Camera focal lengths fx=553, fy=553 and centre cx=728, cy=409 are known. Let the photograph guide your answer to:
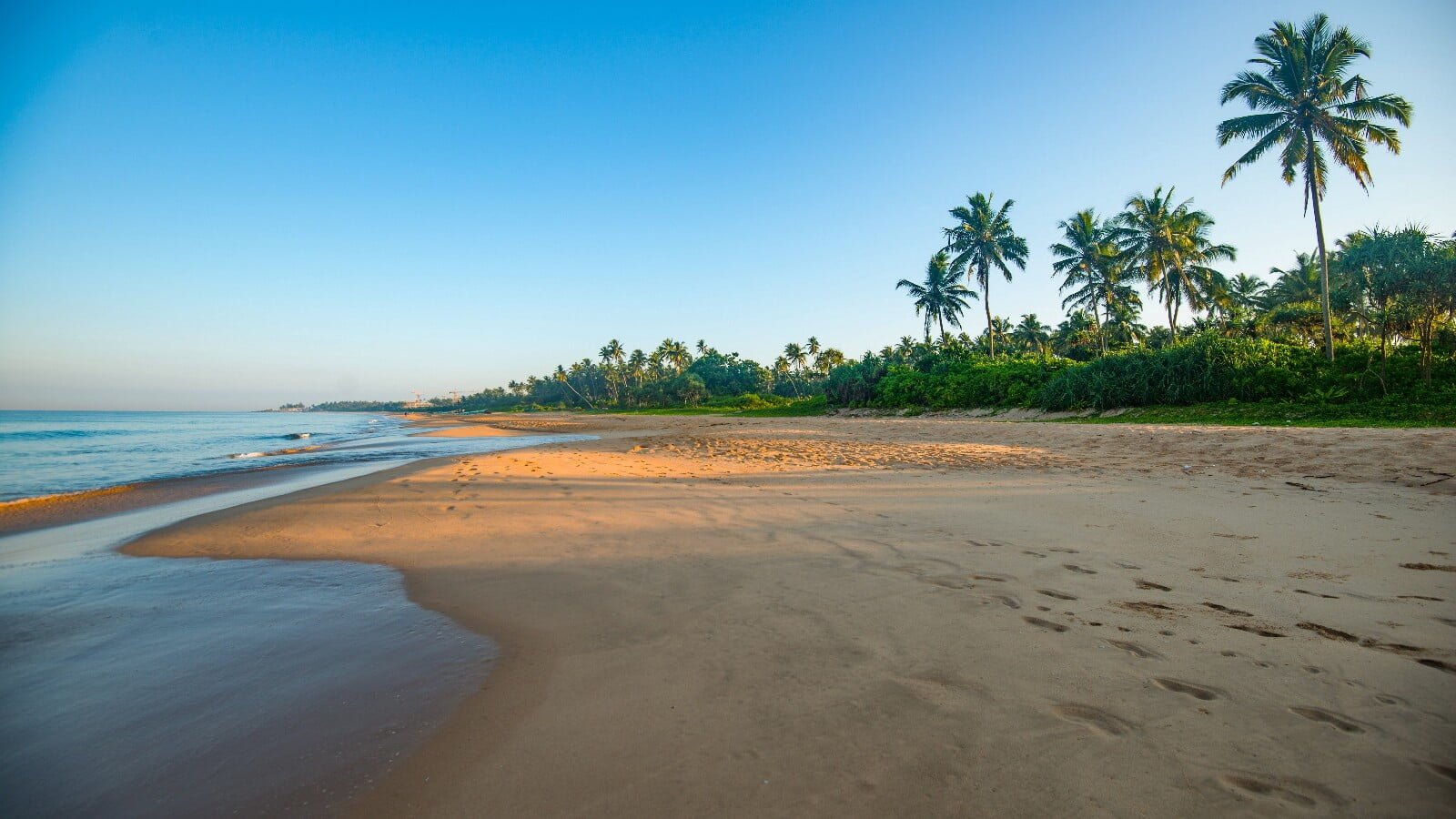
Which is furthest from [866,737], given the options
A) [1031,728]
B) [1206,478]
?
[1206,478]

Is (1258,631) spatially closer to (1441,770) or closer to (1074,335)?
(1441,770)

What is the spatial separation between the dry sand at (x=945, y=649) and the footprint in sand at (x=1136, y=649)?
0.05 ft

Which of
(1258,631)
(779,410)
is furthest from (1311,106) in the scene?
(779,410)

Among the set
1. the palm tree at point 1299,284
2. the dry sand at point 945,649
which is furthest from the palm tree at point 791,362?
the dry sand at point 945,649

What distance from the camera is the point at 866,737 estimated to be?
2252 millimetres

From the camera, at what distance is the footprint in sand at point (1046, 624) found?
3.19m

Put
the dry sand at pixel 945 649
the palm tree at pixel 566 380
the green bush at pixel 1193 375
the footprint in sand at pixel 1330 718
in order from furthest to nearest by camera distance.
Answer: the palm tree at pixel 566 380 < the green bush at pixel 1193 375 < the footprint in sand at pixel 1330 718 < the dry sand at pixel 945 649

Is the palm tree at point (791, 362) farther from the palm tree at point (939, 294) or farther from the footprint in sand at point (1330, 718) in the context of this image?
the footprint in sand at point (1330, 718)

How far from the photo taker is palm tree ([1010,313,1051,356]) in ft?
214

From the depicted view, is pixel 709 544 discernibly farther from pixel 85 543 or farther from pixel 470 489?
pixel 85 543

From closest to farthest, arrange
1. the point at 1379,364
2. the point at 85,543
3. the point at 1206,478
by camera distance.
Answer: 1. the point at 85,543
2. the point at 1206,478
3. the point at 1379,364

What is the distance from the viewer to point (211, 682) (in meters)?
3.06

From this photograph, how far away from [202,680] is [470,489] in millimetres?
6440

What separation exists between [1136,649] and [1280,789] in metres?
1.11
